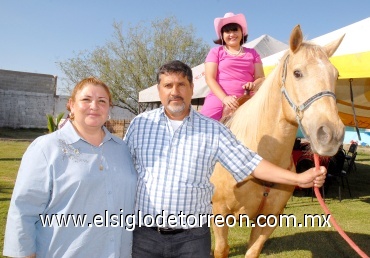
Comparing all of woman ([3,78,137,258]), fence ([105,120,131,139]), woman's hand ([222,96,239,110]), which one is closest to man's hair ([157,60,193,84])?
woman ([3,78,137,258])

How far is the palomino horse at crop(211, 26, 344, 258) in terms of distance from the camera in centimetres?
182

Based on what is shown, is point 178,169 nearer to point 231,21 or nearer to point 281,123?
point 281,123

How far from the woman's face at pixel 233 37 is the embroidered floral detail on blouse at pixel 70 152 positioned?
2.18 m

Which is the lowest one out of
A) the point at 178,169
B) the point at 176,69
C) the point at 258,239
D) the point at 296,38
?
the point at 258,239

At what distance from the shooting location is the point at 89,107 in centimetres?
172

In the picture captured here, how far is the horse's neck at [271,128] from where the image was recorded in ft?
8.00

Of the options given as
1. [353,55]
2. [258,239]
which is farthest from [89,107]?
[353,55]

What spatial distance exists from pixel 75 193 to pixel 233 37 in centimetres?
233

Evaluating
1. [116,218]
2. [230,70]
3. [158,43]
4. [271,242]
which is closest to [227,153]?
[116,218]

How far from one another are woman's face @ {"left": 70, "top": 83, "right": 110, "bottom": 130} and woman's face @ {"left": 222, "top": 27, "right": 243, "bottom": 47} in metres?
1.91

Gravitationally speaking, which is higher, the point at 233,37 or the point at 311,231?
the point at 233,37

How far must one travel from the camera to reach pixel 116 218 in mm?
1687

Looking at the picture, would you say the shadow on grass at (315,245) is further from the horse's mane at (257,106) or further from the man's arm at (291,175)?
the man's arm at (291,175)

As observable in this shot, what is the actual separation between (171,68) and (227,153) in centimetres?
59
